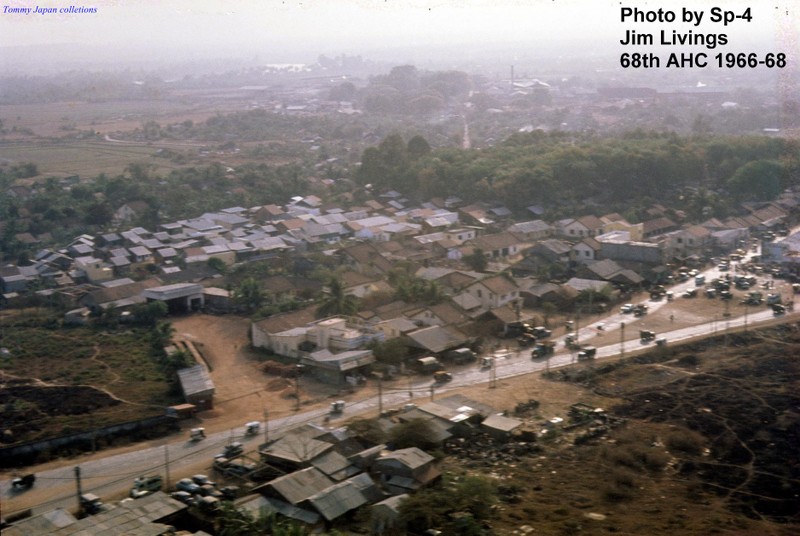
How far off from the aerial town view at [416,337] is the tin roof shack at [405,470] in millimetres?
25

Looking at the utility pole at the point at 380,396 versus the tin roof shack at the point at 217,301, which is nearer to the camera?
the utility pole at the point at 380,396

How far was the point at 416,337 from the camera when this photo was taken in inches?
249

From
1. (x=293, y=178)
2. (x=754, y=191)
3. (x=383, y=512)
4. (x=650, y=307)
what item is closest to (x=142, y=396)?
(x=383, y=512)

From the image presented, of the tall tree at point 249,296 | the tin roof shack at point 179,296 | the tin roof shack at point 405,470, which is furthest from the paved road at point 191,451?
the tin roof shack at point 179,296

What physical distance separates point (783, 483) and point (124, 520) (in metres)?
2.98

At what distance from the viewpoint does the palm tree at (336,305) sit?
6.85 meters

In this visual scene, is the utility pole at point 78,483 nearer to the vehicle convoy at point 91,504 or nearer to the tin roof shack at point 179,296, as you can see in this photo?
the vehicle convoy at point 91,504

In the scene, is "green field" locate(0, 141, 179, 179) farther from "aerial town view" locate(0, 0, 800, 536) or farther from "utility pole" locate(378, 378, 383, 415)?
"utility pole" locate(378, 378, 383, 415)

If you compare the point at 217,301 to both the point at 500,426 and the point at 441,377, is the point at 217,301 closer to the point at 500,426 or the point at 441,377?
the point at 441,377

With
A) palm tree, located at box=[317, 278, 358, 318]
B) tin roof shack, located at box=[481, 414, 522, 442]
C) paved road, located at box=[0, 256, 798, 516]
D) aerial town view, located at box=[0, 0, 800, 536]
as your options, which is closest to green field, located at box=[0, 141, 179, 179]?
aerial town view, located at box=[0, 0, 800, 536]

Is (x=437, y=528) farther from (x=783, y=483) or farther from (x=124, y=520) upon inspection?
(x=783, y=483)

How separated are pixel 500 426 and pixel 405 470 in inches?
34.8

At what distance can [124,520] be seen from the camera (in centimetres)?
369

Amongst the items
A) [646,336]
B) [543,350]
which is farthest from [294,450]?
[646,336]
